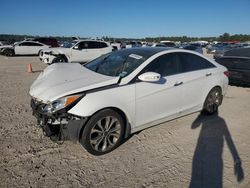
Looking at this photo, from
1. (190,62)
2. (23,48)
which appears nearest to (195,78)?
(190,62)

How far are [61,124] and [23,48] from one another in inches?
891

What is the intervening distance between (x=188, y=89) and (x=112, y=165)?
7.35ft

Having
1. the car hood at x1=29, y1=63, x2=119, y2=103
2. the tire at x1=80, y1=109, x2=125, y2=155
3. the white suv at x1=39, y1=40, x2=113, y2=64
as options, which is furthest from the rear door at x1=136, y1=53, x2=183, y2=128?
the white suv at x1=39, y1=40, x2=113, y2=64

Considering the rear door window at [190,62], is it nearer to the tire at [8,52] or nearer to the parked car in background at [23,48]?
the parked car in background at [23,48]

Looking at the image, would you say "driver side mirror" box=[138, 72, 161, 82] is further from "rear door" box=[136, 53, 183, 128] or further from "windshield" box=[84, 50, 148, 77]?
"windshield" box=[84, 50, 148, 77]

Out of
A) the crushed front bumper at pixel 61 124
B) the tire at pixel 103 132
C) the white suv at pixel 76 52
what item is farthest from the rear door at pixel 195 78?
the white suv at pixel 76 52

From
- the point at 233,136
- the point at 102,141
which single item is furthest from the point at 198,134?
the point at 102,141

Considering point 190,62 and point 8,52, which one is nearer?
point 190,62

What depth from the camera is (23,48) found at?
23672 mm

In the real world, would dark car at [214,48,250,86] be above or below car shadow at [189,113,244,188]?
above

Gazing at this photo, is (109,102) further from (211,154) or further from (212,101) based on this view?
(212,101)

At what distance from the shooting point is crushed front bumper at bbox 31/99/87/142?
342cm

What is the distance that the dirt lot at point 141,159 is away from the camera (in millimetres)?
3141

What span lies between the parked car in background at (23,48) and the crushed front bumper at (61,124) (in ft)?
72.1
